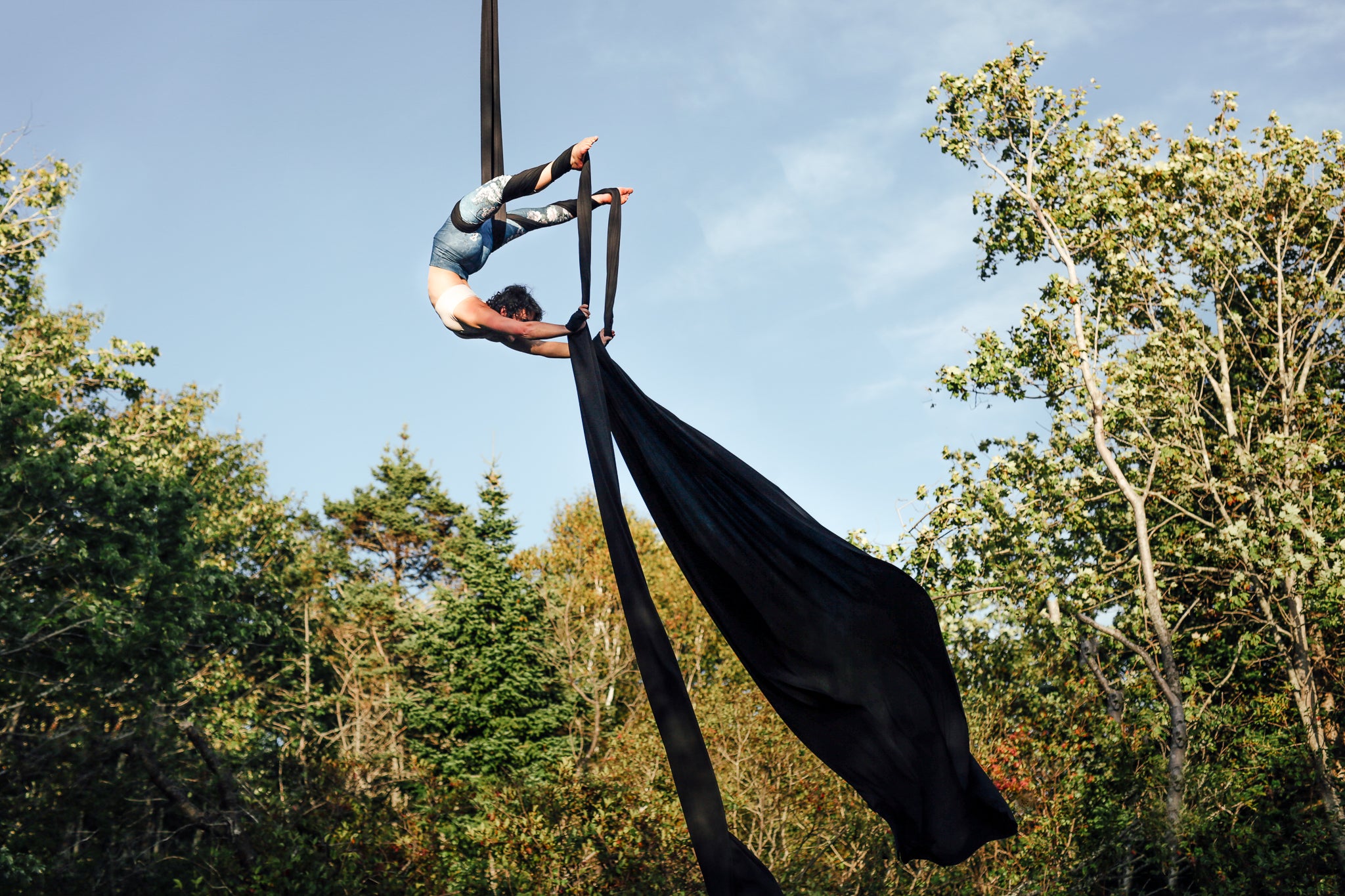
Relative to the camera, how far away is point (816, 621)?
145 inches

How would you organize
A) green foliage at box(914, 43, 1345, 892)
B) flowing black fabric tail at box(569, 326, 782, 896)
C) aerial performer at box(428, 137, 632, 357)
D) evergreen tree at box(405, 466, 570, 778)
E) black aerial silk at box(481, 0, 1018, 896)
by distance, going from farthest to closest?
evergreen tree at box(405, 466, 570, 778)
green foliage at box(914, 43, 1345, 892)
aerial performer at box(428, 137, 632, 357)
black aerial silk at box(481, 0, 1018, 896)
flowing black fabric tail at box(569, 326, 782, 896)

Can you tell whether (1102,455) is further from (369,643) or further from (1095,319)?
(369,643)

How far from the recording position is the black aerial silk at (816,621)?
11.8 ft

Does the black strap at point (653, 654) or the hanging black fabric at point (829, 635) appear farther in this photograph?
the hanging black fabric at point (829, 635)

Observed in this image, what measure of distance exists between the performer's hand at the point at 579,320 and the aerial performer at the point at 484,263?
12cm

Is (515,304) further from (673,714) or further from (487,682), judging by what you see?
(487,682)

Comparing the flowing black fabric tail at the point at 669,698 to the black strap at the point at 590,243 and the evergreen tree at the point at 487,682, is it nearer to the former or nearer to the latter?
the black strap at the point at 590,243

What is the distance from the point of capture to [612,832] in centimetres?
1078

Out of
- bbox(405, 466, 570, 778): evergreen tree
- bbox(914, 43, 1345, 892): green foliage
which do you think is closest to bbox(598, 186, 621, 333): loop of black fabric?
bbox(914, 43, 1345, 892): green foliage

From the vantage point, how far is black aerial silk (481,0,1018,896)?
359cm

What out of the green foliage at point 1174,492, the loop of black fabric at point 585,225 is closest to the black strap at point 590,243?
the loop of black fabric at point 585,225

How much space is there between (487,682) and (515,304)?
18.4 m

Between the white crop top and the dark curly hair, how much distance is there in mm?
90

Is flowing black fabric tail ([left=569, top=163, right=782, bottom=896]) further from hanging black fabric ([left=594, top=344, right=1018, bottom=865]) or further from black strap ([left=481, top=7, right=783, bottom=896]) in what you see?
hanging black fabric ([left=594, top=344, right=1018, bottom=865])
